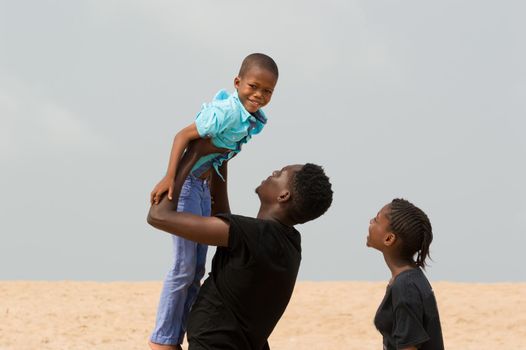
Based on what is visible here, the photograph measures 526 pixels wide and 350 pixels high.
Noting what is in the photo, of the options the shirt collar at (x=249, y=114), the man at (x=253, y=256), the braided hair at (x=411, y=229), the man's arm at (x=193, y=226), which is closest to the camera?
the man's arm at (x=193, y=226)

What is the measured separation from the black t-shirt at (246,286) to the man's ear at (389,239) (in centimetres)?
47

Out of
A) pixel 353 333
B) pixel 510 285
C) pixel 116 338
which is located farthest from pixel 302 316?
pixel 510 285

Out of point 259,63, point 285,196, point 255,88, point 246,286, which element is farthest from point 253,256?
point 259,63

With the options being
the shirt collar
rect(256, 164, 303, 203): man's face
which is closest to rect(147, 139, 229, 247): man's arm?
rect(256, 164, 303, 203): man's face

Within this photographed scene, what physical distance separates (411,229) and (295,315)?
42.0 ft

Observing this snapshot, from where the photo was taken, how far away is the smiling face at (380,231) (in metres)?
4.54

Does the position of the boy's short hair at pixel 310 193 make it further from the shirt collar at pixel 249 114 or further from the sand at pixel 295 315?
the sand at pixel 295 315

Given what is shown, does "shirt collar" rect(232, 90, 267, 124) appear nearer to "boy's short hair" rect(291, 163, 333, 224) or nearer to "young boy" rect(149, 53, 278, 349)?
"young boy" rect(149, 53, 278, 349)

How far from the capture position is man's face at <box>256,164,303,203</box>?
14.2 feet

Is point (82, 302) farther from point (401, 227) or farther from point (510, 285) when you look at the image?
point (401, 227)

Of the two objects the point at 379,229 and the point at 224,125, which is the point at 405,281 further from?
the point at 224,125

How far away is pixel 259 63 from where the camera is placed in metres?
4.91

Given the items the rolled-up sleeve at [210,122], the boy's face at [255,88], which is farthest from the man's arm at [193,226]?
the boy's face at [255,88]

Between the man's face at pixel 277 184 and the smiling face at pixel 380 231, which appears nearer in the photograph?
the man's face at pixel 277 184
